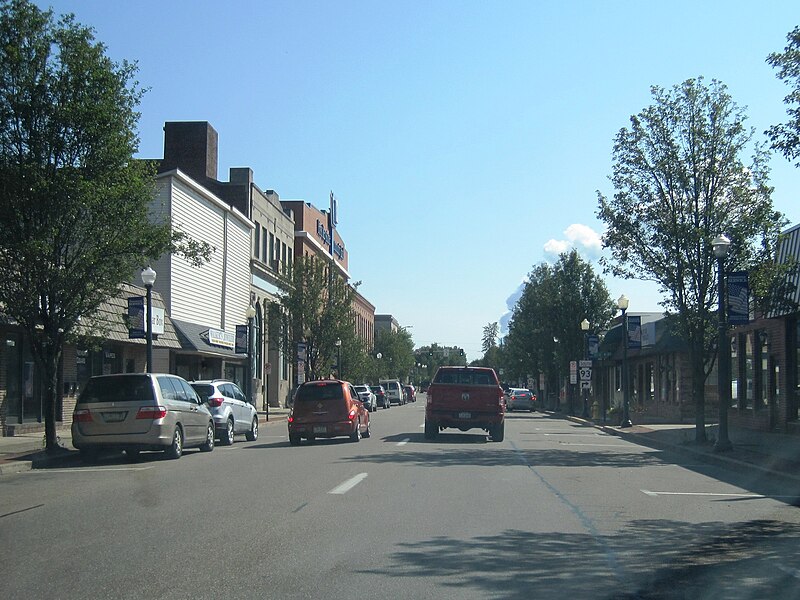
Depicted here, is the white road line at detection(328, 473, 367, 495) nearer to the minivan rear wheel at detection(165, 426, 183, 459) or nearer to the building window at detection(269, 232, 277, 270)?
the minivan rear wheel at detection(165, 426, 183, 459)

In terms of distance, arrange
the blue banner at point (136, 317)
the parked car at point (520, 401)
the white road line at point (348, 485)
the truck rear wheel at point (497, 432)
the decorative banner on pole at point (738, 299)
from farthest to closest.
→ 1. the parked car at point (520, 401)
2. the blue banner at point (136, 317)
3. the truck rear wheel at point (497, 432)
4. the decorative banner on pole at point (738, 299)
5. the white road line at point (348, 485)

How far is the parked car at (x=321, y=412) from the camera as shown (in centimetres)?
2256

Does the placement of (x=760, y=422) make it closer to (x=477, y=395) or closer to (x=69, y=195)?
(x=477, y=395)

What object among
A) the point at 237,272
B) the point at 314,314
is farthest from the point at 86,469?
the point at 314,314

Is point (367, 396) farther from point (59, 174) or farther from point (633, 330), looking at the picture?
point (59, 174)

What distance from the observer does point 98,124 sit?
19.1 meters

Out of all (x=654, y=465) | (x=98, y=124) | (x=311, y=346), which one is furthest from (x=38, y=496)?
(x=311, y=346)

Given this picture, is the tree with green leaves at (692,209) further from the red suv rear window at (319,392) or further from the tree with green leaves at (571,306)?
the tree with green leaves at (571,306)

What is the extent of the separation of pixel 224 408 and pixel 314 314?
88.3 ft

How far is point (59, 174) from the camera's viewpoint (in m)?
18.9

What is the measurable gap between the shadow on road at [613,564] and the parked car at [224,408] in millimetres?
15021

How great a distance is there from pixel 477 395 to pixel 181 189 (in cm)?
1983

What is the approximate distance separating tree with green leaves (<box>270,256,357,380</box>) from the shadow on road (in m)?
41.0

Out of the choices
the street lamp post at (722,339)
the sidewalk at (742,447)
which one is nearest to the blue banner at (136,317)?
the sidewalk at (742,447)
